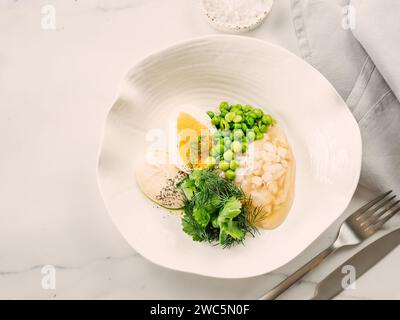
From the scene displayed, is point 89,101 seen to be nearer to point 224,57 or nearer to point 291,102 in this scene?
point 224,57

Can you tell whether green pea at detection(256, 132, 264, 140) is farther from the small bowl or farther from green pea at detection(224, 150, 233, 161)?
the small bowl

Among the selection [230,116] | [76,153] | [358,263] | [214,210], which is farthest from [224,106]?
[358,263]

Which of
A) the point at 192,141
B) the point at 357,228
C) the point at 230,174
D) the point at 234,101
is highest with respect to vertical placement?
the point at 234,101

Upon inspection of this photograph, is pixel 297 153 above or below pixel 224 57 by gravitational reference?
below

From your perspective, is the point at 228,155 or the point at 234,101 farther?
the point at 234,101

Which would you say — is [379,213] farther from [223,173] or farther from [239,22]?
[239,22]

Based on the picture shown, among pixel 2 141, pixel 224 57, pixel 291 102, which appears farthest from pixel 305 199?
pixel 2 141
